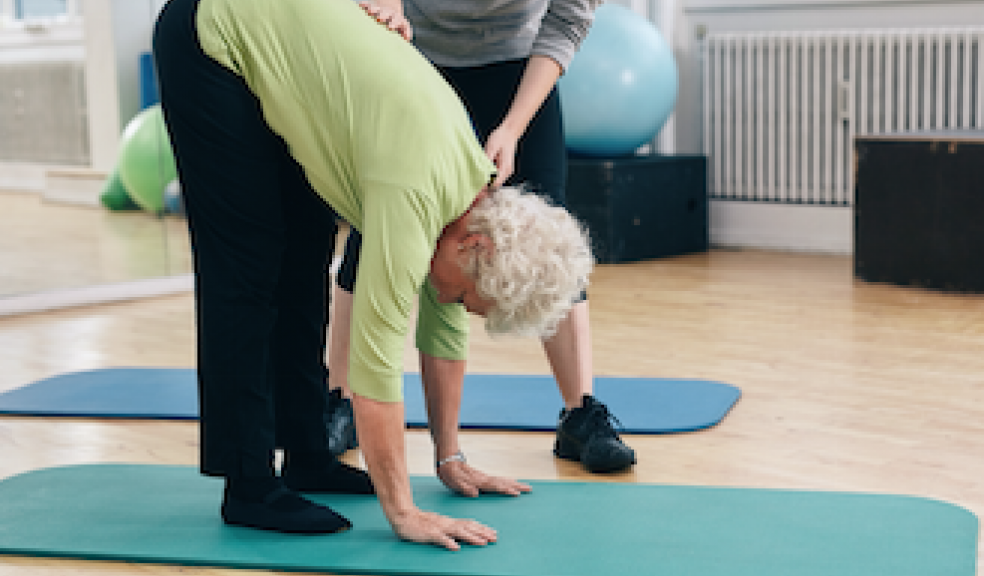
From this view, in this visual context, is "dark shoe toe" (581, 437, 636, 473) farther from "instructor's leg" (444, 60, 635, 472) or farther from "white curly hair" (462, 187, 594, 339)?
"white curly hair" (462, 187, 594, 339)

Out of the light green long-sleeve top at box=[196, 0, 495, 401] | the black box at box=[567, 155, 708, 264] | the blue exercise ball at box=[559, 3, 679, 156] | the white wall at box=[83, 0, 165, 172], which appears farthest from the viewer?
the black box at box=[567, 155, 708, 264]

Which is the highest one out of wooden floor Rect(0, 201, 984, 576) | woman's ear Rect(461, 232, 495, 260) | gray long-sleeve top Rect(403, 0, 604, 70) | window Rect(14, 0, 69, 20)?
window Rect(14, 0, 69, 20)

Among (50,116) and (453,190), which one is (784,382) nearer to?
(453,190)

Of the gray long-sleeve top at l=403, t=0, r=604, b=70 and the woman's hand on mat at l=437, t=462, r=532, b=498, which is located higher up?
the gray long-sleeve top at l=403, t=0, r=604, b=70

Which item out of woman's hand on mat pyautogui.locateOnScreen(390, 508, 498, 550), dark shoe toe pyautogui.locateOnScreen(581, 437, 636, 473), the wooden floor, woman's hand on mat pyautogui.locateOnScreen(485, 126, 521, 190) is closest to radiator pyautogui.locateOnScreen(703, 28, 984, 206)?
the wooden floor

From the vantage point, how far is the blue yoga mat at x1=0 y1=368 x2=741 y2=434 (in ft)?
7.74

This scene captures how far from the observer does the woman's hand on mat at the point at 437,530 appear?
5.41ft

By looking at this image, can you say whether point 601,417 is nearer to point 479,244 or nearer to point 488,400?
point 488,400

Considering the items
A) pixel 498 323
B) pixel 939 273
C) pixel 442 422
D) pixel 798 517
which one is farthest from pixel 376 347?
pixel 939 273

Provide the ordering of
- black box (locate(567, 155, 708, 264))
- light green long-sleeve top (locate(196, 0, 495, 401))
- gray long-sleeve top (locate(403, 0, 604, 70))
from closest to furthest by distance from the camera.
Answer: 1. light green long-sleeve top (locate(196, 0, 495, 401))
2. gray long-sleeve top (locate(403, 0, 604, 70))
3. black box (locate(567, 155, 708, 264))

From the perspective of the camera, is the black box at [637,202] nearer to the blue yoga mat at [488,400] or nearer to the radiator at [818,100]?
the radiator at [818,100]

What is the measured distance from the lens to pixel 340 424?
2.24 m

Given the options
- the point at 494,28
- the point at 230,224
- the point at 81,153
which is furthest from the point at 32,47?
the point at 230,224

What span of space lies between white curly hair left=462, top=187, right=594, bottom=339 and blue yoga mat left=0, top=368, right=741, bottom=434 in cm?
80
